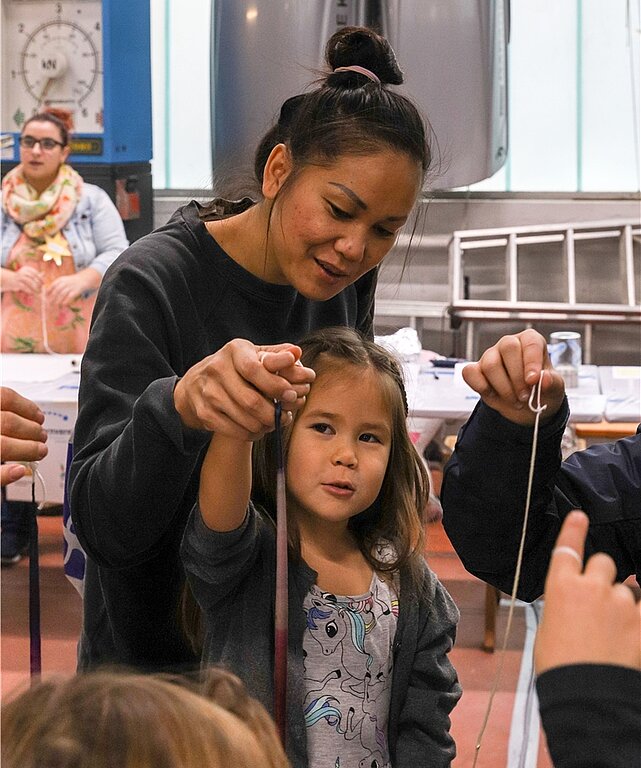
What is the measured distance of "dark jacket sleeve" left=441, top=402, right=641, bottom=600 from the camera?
1.05 m

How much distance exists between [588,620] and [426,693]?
0.65m

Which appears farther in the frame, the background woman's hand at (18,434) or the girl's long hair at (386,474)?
the girl's long hair at (386,474)

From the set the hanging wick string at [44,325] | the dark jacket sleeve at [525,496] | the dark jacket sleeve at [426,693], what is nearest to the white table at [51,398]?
the hanging wick string at [44,325]

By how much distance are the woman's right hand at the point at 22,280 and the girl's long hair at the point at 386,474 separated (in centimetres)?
273

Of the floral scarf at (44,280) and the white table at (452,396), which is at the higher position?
the floral scarf at (44,280)

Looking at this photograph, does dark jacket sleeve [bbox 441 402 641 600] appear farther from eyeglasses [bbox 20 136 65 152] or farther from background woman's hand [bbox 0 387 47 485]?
eyeglasses [bbox 20 136 65 152]

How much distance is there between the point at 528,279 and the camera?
16.3 feet

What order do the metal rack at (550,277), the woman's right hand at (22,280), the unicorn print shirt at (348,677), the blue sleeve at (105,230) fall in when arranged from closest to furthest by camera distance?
1. the unicorn print shirt at (348,677)
2. the woman's right hand at (22,280)
3. the blue sleeve at (105,230)
4. the metal rack at (550,277)

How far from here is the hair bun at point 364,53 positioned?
4.12 feet

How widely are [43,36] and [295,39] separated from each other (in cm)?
172

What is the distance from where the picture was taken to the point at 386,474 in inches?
51.8

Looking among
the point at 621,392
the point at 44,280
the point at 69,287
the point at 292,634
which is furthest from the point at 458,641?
the point at 292,634

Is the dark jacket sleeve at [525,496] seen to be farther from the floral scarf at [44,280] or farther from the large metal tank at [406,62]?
the floral scarf at [44,280]

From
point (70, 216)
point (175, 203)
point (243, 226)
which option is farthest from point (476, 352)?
point (243, 226)
